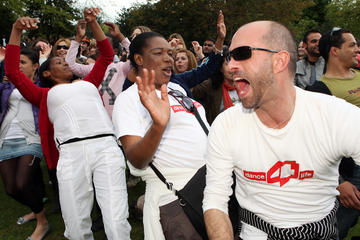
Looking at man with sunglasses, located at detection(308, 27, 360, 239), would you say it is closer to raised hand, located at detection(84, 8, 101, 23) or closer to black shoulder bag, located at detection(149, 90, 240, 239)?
black shoulder bag, located at detection(149, 90, 240, 239)

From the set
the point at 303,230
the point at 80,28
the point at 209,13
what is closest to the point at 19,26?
the point at 80,28

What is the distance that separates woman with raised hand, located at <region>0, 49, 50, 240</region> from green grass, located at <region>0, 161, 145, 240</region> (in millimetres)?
271

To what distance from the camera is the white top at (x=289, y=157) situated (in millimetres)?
1812

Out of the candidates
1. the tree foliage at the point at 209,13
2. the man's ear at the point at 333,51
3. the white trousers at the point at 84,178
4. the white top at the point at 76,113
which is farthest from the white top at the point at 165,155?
the tree foliage at the point at 209,13

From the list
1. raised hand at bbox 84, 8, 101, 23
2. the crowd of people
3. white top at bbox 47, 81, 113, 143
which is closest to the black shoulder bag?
the crowd of people

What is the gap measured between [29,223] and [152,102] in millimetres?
3966

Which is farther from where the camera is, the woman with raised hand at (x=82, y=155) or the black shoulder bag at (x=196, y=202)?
the woman with raised hand at (x=82, y=155)

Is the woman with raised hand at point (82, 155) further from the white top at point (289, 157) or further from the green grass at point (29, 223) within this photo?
the white top at point (289, 157)

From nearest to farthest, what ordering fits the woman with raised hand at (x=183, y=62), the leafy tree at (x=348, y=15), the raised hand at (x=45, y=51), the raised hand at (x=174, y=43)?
the woman with raised hand at (x=183, y=62)
the raised hand at (x=45, y=51)
the raised hand at (x=174, y=43)
the leafy tree at (x=348, y=15)

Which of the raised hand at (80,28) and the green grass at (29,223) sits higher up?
the raised hand at (80,28)

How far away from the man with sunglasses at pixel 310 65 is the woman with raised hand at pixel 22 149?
453 centimetres

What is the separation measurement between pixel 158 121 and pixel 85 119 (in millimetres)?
1632

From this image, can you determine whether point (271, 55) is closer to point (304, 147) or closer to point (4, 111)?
point (304, 147)

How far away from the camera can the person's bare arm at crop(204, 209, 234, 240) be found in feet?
5.89
